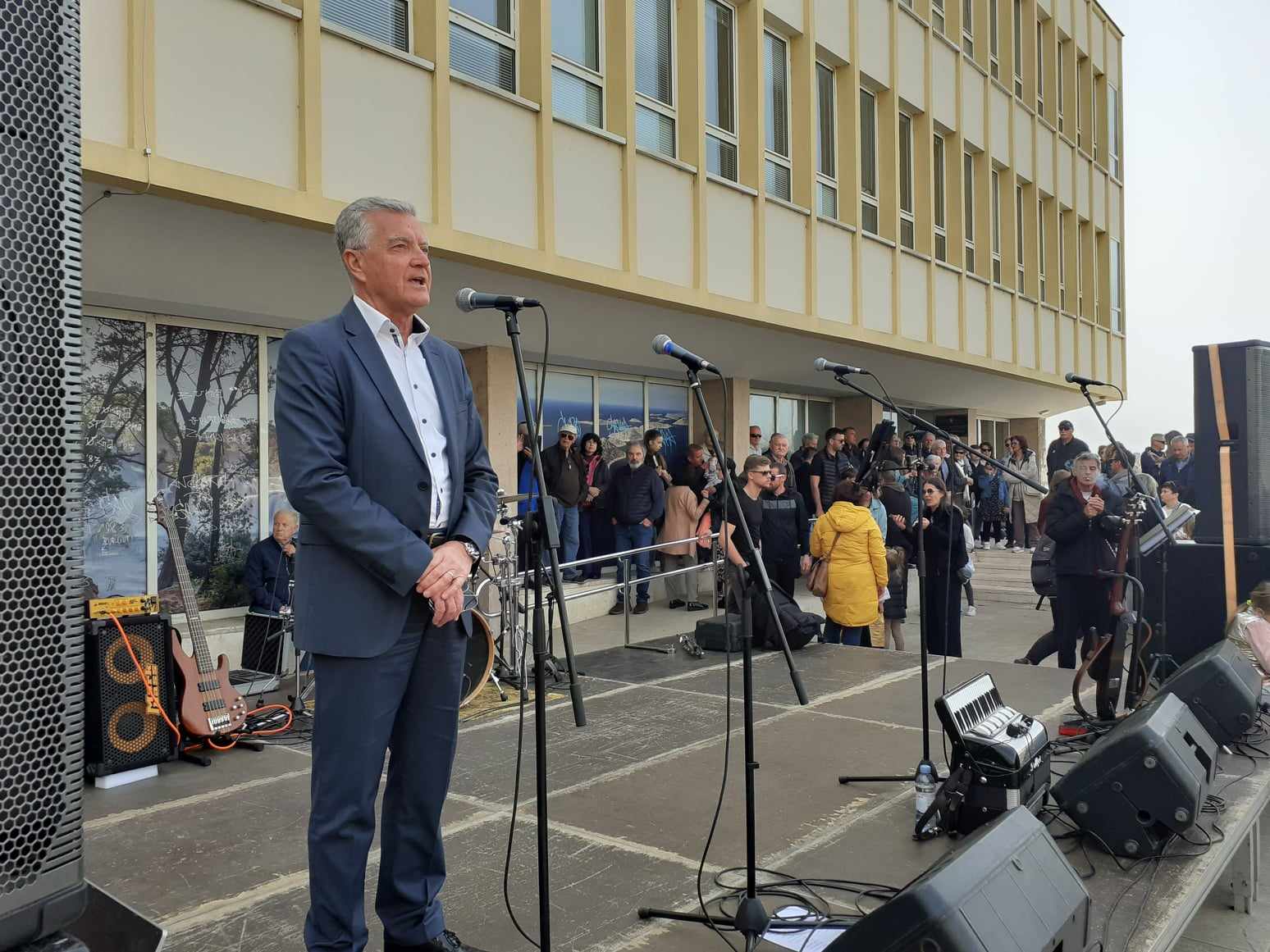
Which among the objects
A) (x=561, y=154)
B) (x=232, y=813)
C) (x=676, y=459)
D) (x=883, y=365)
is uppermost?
(x=561, y=154)

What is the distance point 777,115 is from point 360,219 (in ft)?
38.3

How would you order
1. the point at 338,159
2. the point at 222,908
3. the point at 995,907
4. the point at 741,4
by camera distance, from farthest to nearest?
the point at 741,4 → the point at 338,159 → the point at 222,908 → the point at 995,907

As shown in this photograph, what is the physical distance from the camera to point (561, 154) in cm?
920

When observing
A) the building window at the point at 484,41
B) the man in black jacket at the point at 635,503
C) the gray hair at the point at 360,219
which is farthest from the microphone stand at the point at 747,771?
the man in black jacket at the point at 635,503

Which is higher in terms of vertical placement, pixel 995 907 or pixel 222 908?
pixel 995 907

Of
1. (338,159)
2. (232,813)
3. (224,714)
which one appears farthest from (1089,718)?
→ (338,159)

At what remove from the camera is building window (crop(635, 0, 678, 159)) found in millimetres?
10750

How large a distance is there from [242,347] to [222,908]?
605 cm

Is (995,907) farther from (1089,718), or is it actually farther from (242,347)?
(242,347)

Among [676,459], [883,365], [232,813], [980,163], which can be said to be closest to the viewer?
[232,813]

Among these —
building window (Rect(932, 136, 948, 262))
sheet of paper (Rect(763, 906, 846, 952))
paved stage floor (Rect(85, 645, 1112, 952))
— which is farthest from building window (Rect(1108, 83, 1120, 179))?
sheet of paper (Rect(763, 906, 846, 952))

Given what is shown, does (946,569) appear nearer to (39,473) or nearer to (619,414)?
(619,414)

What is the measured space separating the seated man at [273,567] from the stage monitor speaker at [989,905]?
604cm

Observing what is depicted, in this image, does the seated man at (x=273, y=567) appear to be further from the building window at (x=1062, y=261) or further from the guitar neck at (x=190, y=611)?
the building window at (x=1062, y=261)
